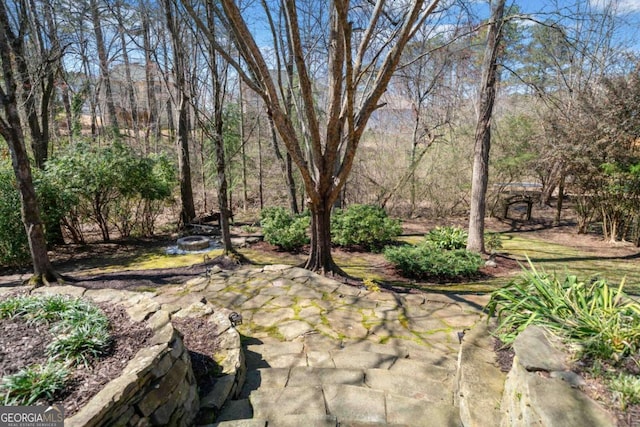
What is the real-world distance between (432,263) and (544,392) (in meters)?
4.02

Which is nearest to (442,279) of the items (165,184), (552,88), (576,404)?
(576,404)

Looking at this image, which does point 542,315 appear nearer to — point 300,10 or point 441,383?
point 441,383

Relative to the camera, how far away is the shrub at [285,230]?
6.62 metres

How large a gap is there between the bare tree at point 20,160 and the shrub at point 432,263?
5008 millimetres

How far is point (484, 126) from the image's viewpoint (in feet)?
20.0

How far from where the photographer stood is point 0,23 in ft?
13.0

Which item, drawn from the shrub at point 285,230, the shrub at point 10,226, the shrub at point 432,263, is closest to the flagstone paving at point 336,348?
the shrub at point 432,263

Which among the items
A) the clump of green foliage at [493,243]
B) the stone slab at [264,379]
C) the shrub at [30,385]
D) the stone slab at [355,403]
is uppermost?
the shrub at [30,385]

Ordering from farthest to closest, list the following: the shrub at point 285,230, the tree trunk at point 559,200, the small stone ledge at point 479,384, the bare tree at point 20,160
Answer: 1. the tree trunk at point 559,200
2. the shrub at point 285,230
3. the bare tree at point 20,160
4. the small stone ledge at point 479,384

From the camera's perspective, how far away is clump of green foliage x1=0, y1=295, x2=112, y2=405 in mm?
1419

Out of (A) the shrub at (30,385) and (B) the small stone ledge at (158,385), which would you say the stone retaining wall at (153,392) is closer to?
(B) the small stone ledge at (158,385)

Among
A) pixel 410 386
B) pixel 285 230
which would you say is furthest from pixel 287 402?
pixel 285 230

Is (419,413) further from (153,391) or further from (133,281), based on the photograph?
(133,281)

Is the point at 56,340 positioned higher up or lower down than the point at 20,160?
lower down
